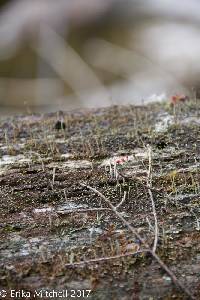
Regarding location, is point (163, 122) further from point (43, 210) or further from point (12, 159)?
point (43, 210)

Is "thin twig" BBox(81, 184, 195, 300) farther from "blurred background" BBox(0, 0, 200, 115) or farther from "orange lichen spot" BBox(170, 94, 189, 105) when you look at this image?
"blurred background" BBox(0, 0, 200, 115)

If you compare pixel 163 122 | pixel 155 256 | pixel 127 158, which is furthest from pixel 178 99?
pixel 155 256

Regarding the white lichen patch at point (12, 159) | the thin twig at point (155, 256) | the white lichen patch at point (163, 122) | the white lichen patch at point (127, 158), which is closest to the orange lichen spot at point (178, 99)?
the white lichen patch at point (163, 122)

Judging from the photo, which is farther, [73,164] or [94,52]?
[94,52]

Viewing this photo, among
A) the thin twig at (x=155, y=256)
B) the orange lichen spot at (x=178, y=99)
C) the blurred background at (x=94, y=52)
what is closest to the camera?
the thin twig at (x=155, y=256)

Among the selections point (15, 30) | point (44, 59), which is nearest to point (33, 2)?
point (15, 30)

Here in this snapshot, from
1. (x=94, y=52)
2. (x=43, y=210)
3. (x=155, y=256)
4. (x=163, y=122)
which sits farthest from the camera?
(x=94, y=52)

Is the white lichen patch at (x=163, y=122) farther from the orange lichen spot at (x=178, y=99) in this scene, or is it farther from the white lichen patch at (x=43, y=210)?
the white lichen patch at (x=43, y=210)

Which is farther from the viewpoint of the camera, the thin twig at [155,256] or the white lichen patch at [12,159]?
the white lichen patch at [12,159]

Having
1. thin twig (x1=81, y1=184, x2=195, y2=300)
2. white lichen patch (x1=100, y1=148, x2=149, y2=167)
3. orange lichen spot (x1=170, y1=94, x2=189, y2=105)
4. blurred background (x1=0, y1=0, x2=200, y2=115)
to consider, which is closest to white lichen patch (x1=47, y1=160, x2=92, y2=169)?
white lichen patch (x1=100, y1=148, x2=149, y2=167)
